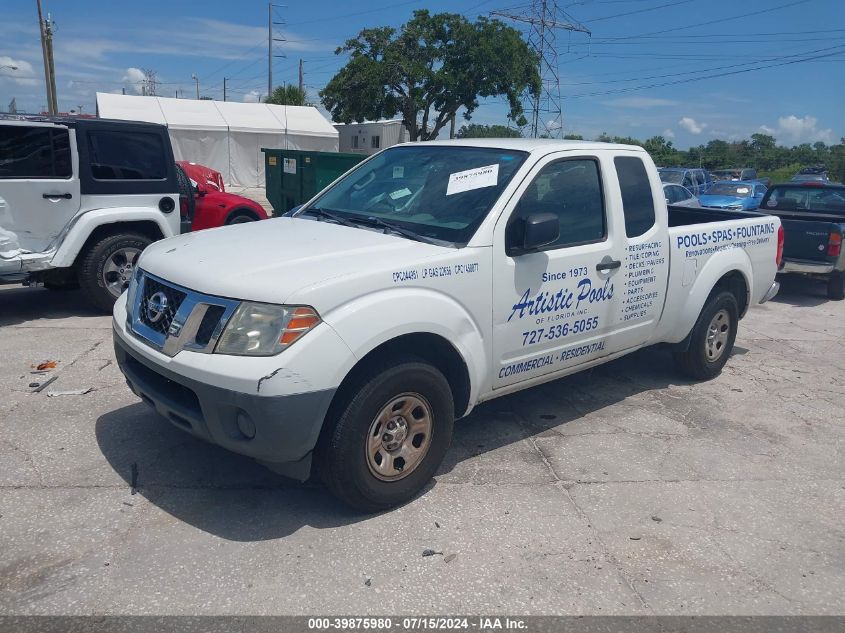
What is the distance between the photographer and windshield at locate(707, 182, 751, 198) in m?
17.8

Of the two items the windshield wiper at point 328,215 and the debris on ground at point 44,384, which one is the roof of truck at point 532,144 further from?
the debris on ground at point 44,384

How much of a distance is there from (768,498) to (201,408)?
3257 millimetres

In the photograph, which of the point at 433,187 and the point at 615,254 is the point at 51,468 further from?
the point at 615,254

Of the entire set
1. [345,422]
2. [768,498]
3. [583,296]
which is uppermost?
[583,296]

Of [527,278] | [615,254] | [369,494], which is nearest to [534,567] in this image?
[369,494]

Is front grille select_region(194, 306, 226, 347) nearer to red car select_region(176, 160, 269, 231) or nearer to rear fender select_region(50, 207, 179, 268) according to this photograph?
rear fender select_region(50, 207, 179, 268)

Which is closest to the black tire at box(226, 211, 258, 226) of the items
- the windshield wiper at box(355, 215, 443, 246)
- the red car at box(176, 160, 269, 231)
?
the red car at box(176, 160, 269, 231)

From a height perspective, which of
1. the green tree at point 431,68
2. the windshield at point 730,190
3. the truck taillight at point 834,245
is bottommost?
the truck taillight at point 834,245

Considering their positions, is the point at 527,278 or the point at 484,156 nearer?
the point at 527,278

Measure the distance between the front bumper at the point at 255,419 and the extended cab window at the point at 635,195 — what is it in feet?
8.87

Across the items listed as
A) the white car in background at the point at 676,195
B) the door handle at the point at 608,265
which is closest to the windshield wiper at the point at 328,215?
the door handle at the point at 608,265

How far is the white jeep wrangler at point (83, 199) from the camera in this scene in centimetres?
681

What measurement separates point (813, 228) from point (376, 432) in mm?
9116

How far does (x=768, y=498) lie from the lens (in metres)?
4.18
